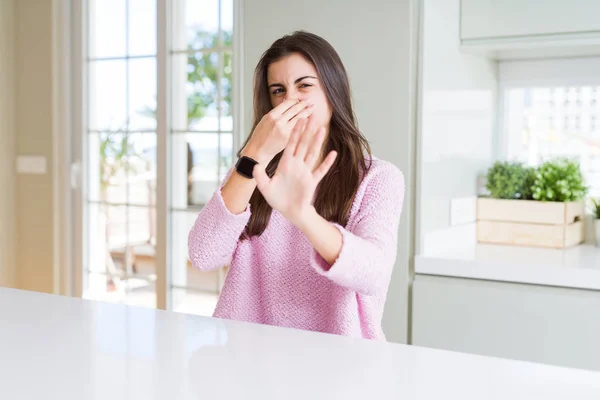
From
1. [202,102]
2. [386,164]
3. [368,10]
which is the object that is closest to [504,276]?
[386,164]

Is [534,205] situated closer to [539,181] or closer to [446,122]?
[539,181]

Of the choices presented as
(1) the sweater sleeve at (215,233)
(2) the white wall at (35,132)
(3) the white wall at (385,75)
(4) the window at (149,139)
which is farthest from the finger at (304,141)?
(2) the white wall at (35,132)

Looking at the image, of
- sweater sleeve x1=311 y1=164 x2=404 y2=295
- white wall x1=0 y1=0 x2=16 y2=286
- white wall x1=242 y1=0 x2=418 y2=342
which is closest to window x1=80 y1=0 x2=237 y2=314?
white wall x1=0 y1=0 x2=16 y2=286

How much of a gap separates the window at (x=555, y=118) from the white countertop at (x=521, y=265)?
504 millimetres

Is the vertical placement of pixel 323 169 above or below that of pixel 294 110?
below

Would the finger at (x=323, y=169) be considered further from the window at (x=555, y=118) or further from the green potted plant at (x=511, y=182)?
the window at (x=555, y=118)

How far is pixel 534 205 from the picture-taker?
2631 millimetres

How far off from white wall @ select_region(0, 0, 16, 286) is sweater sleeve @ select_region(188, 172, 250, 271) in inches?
101

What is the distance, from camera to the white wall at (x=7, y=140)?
12.3 feet

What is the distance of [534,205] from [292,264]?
1342mm

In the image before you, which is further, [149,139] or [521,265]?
[149,139]

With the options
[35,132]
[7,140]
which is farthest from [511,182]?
[7,140]

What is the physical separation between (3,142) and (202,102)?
121 centimetres

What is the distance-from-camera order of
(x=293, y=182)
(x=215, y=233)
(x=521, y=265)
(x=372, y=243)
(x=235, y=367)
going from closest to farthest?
(x=235, y=367) → (x=293, y=182) → (x=372, y=243) → (x=215, y=233) → (x=521, y=265)
